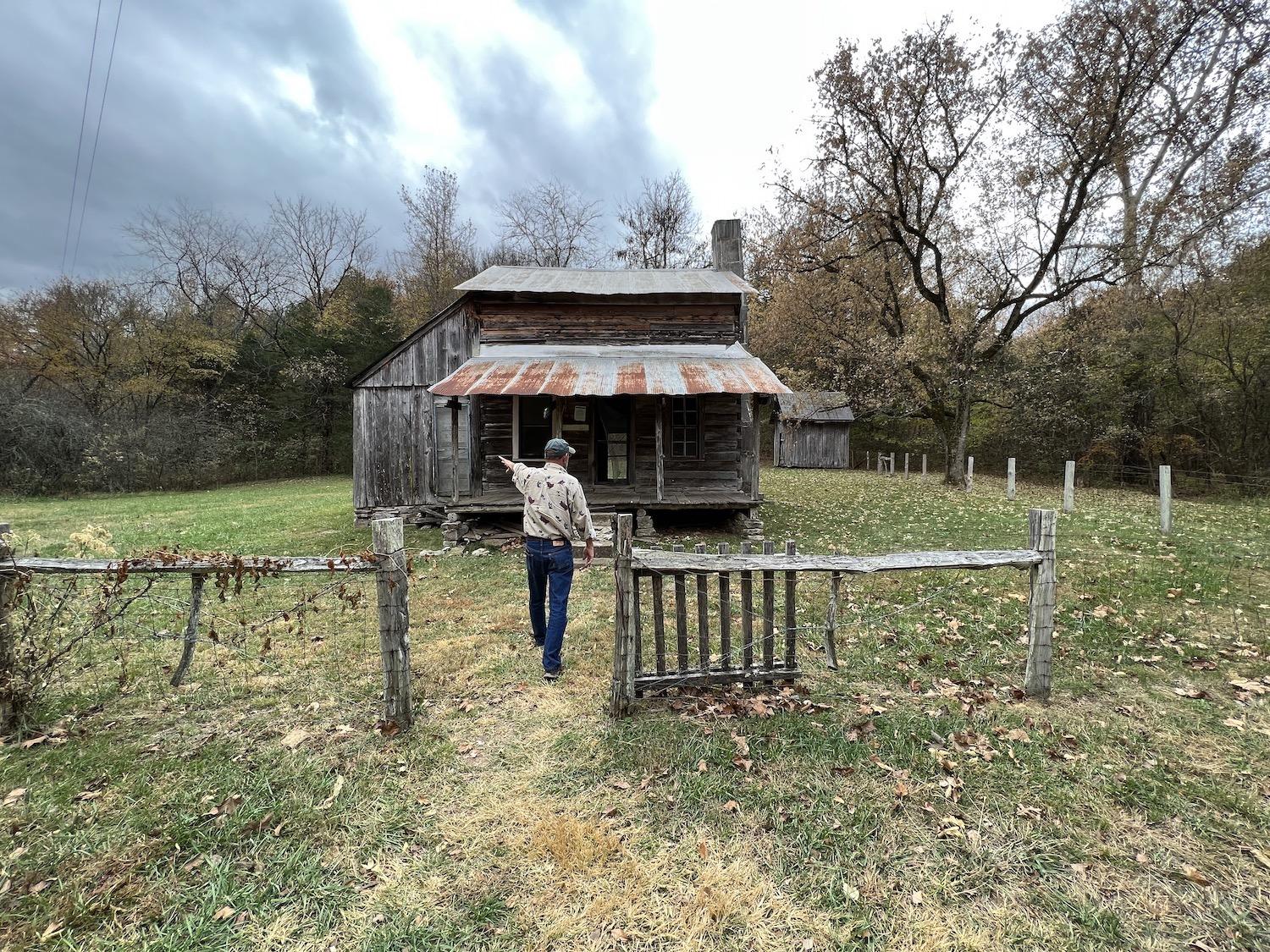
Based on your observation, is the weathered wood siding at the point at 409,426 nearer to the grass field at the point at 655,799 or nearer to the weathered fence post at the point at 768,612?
the grass field at the point at 655,799

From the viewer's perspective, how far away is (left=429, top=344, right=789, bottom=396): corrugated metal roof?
1023 cm

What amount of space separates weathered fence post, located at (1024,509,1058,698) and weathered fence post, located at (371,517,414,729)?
496cm

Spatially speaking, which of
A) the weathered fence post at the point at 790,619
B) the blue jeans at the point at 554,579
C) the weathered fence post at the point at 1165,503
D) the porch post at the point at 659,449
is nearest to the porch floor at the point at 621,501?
the porch post at the point at 659,449

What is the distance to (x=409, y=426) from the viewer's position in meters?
13.8

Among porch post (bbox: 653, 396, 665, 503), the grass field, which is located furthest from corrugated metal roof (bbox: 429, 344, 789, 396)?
the grass field

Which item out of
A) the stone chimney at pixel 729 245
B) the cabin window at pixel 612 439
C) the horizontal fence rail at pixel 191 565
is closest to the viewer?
the horizontal fence rail at pixel 191 565

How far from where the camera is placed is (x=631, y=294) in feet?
41.0

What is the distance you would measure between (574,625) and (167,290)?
37.3m

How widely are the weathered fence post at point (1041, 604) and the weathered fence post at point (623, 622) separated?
3.27m

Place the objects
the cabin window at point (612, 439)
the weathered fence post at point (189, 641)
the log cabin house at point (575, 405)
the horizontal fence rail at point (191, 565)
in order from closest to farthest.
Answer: the horizontal fence rail at point (191, 565) < the weathered fence post at point (189, 641) < the log cabin house at point (575, 405) < the cabin window at point (612, 439)

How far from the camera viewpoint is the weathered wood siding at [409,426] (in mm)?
13539

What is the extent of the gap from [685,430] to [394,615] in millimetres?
9469

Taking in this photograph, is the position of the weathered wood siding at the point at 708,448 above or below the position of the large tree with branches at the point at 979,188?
below

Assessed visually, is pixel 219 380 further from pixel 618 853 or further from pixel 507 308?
pixel 618 853
